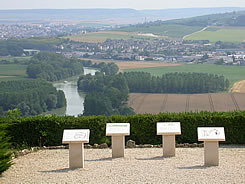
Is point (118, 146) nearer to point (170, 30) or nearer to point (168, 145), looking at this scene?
A: point (168, 145)

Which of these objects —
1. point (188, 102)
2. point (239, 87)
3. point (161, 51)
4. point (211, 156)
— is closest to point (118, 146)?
point (211, 156)

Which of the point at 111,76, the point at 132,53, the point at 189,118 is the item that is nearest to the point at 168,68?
the point at 111,76

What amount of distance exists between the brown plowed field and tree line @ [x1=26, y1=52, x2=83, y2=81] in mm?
35665

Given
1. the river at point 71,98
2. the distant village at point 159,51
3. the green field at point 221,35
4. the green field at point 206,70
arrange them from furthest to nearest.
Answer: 1. the green field at point 221,35
2. the distant village at point 159,51
3. the green field at point 206,70
4. the river at point 71,98

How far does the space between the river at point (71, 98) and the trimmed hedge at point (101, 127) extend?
42.6m

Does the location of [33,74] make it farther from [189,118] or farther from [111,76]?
[189,118]

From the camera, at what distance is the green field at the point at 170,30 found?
160125 millimetres

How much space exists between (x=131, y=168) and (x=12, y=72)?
88.3 m

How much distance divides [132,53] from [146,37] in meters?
30.3

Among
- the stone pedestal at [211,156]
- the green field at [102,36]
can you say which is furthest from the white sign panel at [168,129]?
the green field at [102,36]

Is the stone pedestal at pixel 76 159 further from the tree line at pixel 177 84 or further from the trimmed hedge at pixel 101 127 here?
the tree line at pixel 177 84

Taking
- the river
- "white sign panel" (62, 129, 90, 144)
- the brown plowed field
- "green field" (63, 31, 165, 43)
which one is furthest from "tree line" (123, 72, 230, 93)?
"green field" (63, 31, 165, 43)

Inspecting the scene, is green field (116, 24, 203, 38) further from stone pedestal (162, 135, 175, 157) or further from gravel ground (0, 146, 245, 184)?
stone pedestal (162, 135, 175, 157)

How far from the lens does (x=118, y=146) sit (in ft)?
42.6
